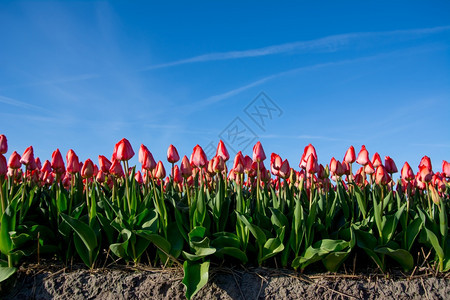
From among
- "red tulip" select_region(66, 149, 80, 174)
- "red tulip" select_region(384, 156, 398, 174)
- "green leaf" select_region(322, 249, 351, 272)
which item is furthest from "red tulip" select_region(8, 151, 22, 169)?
"red tulip" select_region(384, 156, 398, 174)

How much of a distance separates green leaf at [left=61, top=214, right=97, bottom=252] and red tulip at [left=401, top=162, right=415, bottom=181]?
2850mm

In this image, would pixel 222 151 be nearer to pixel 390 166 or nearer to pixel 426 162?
pixel 390 166

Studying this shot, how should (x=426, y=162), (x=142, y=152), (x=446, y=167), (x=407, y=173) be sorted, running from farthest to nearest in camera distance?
(x=446, y=167) → (x=426, y=162) → (x=407, y=173) → (x=142, y=152)

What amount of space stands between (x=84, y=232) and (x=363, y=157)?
→ 2552mm

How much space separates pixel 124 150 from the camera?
3.03 m

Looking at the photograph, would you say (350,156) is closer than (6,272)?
No

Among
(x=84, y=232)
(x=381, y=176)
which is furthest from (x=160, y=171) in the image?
(x=381, y=176)

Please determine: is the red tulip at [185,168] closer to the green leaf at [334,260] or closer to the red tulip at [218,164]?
the red tulip at [218,164]

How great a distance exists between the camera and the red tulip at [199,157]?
3191 millimetres

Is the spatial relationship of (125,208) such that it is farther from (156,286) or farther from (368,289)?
(368,289)

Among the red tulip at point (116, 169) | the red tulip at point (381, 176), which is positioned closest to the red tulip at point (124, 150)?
the red tulip at point (116, 169)

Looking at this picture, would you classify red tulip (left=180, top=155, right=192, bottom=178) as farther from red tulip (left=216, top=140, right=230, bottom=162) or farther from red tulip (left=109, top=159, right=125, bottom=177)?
red tulip (left=109, top=159, right=125, bottom=177)

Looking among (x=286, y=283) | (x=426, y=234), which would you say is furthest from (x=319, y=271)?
(x=426, y=234)

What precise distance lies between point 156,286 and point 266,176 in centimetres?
139
